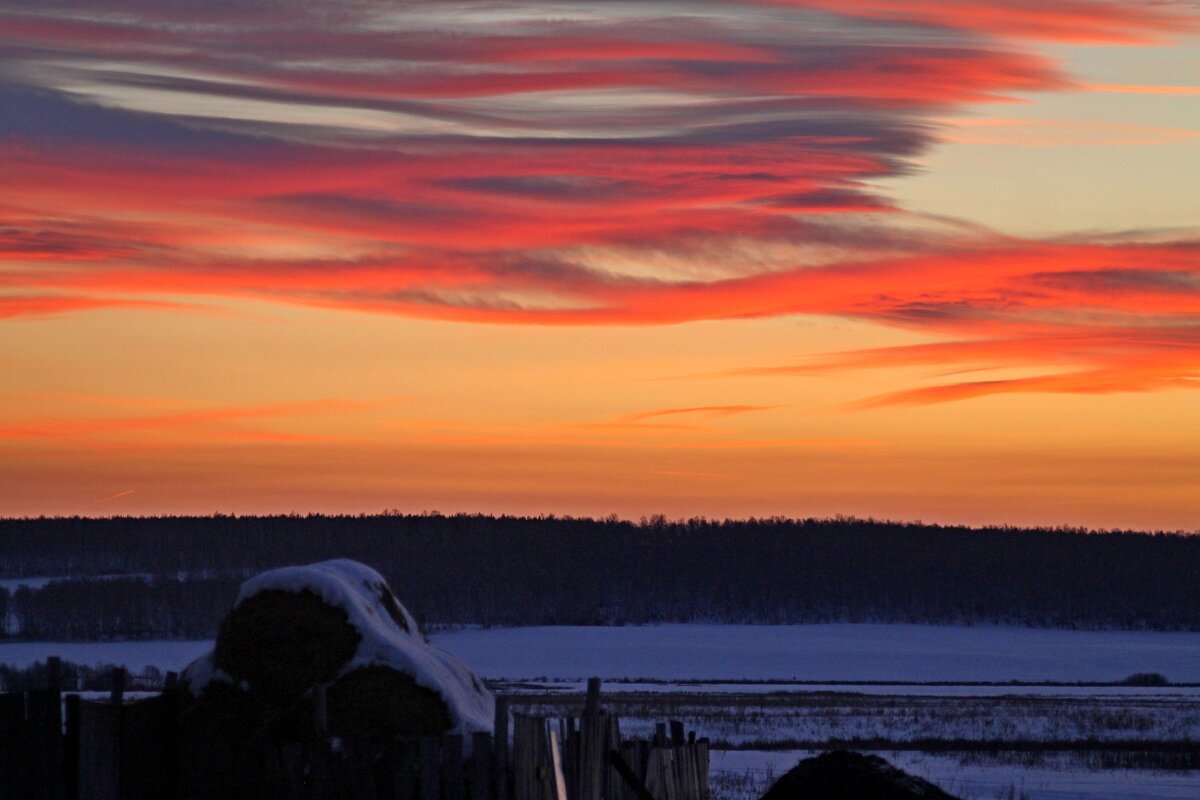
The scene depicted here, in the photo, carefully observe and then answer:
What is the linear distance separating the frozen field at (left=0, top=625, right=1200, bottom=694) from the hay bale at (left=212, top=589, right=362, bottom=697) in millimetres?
47900

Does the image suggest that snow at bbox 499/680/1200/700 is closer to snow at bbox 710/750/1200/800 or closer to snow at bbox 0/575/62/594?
snow at bbox 710/750/1200/800

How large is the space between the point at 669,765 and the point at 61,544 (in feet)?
539

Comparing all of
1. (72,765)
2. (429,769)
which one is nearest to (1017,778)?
(429,769)

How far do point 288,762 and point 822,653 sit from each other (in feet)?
290

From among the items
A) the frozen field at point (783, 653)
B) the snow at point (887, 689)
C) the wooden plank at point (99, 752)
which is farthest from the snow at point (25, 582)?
the wooden plank at point (99, 752)

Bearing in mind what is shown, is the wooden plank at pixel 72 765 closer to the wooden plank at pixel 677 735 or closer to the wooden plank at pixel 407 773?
the wooden plank at pixel 407 773

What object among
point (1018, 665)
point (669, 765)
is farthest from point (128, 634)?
point (669, 765)

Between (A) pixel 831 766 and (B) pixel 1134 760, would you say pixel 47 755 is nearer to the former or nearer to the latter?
(A) pixel 831 766

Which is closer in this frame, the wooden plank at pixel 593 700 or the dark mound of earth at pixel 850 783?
the wooden plank at pixel 593 700

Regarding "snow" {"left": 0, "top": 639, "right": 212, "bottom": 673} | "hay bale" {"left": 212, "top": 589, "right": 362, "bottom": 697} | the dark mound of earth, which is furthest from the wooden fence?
"snow" {"left": 0, "top": 639, "right": 212, "bottom": 673}

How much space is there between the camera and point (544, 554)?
16512 cm

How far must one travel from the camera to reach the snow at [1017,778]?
2128cm

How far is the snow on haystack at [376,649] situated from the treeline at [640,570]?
119m

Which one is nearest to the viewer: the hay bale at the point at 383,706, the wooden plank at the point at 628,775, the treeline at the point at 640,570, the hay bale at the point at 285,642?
the wooden plank at the point at 628,775
